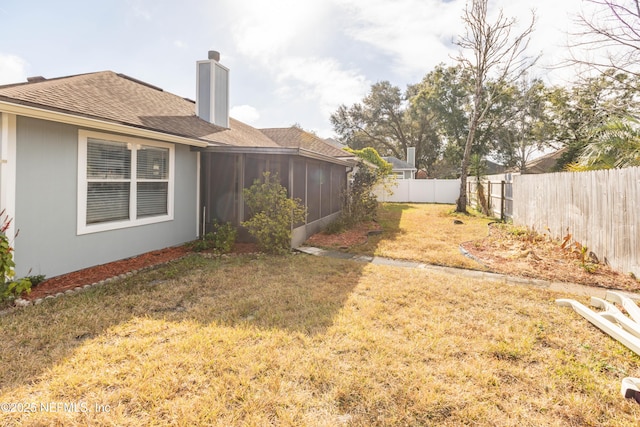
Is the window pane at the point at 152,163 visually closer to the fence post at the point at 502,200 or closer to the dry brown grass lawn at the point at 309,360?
the dry brown grass lawn at the point at 309,360

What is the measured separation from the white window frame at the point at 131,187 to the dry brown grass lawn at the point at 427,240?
4.50 m

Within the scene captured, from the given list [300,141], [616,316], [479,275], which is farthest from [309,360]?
[300,141]

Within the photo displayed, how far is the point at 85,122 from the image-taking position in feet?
15.6

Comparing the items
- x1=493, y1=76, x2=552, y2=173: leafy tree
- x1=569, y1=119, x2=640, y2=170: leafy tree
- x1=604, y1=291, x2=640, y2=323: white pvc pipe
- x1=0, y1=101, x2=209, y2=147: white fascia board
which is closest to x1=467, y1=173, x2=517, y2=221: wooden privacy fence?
x1=569, y1=119, x2=640, y2=170: leafy tree

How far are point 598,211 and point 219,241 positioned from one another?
25.4ft

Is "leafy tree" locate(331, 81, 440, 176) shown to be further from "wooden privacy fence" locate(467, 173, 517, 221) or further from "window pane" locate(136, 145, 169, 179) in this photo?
"window pane" locate(136, 145, 169, 179)

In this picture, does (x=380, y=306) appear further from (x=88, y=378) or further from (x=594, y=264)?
(x=594, y=264)

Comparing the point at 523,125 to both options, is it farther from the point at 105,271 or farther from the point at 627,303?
the point at 105,271

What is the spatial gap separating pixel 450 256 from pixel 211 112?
8223 mm

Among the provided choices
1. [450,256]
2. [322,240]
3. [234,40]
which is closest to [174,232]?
[322,240]

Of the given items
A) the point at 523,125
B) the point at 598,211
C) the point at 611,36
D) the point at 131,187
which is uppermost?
the point at 523,125

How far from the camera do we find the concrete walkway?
4.80 m

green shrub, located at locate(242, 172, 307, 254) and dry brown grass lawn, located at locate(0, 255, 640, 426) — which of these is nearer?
dry brown grass lawn, located at locate(0, 255, 640, 426)

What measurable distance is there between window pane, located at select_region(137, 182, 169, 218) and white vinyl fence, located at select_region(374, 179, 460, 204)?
55.7 feet
